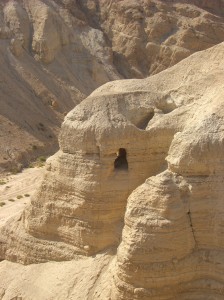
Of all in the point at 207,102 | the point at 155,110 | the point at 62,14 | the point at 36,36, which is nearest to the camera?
the point at 207,102

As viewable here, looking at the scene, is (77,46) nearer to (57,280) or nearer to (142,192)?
(57,280)

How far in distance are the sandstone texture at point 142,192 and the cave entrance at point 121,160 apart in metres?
0.05

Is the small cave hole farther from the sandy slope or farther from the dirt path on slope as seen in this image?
the dirt path on slope

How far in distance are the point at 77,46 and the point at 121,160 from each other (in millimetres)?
43564

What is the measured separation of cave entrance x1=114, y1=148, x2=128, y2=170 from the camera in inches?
566

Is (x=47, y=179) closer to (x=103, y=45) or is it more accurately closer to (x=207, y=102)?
(x=207, y=102)

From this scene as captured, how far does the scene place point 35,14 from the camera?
55188mm

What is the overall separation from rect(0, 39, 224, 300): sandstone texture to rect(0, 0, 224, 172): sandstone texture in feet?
93.9

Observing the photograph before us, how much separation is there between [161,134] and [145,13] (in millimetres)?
47017

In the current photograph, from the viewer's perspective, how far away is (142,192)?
39.4 ft

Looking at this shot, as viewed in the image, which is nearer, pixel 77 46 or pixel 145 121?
pixel 145 121

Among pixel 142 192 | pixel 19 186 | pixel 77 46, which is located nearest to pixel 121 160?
pixel 142 192

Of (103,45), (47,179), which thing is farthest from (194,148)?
(103,45)

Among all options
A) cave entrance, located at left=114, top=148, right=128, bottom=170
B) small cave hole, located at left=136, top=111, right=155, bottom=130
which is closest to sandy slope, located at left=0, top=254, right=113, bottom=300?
cave entrance, located at left=114, top=148, right=128, bottom=170
